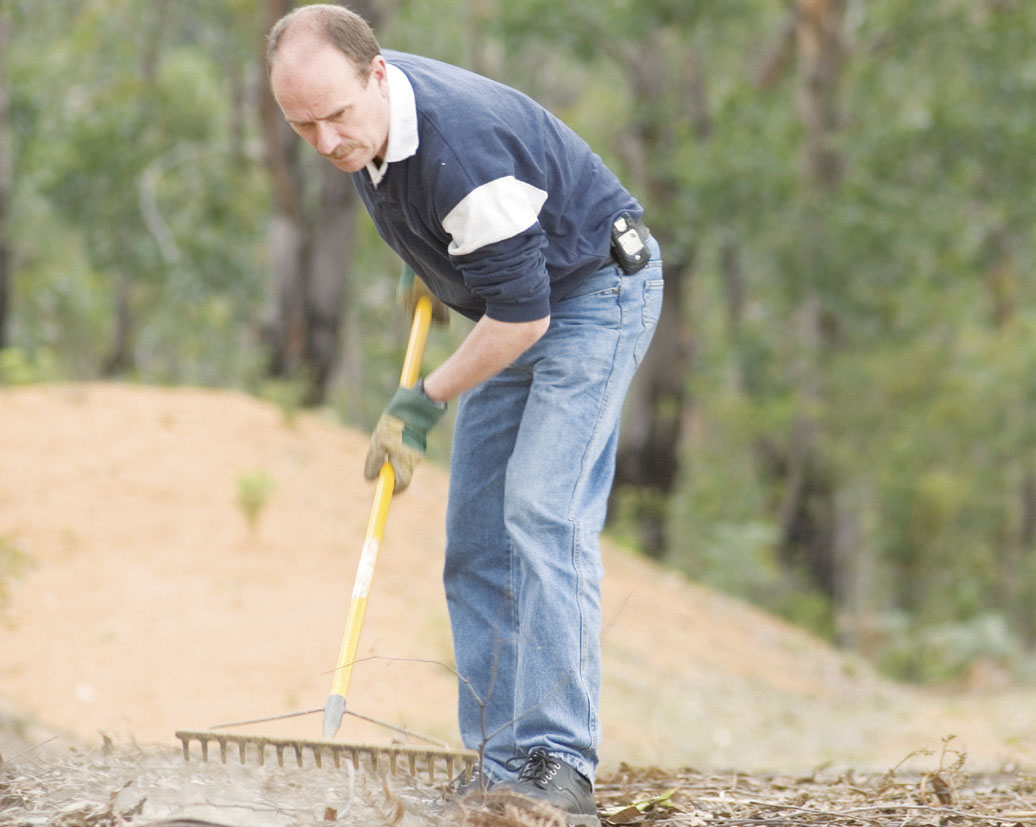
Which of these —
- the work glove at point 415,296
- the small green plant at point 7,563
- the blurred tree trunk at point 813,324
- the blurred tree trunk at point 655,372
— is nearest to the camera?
the work glove at point 415,296

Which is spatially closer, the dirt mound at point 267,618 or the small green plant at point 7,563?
the small green plant at point 7,563

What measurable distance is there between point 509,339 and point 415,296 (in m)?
0.92

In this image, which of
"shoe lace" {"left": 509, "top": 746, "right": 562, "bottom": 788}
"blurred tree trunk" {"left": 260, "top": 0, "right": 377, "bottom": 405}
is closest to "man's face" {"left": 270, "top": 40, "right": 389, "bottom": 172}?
"shoe lace" {"left": 509, "top": 746, "right": 562, "bottom": 788}

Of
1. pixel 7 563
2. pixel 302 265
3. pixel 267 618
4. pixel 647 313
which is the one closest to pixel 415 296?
pixel 647 313

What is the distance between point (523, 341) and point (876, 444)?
1474 centimetres

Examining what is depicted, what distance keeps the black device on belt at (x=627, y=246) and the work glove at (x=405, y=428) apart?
57 centimetres

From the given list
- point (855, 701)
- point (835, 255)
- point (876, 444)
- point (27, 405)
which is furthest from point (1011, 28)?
point (27, 405)

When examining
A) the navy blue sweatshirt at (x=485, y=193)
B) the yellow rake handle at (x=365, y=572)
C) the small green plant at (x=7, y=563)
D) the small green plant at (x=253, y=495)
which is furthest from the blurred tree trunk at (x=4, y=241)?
the navy blue sweatshirt at (x=485, y=193)

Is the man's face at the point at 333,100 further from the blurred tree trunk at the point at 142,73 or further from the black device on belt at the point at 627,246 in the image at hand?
the blurred tree trunk at the point at 142,73

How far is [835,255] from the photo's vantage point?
14.5 meters

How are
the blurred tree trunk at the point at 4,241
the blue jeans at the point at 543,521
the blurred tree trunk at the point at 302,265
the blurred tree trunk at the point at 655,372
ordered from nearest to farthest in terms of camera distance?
the blue jeans at the point at 543,521
the blurred tree trunk at the point at 302,265
the blurred tree trunk at the point at 4,241
the blurred tree trunk at the point at 655,372

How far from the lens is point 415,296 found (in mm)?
4004

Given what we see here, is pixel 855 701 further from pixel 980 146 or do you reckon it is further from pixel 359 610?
pixel 359 610

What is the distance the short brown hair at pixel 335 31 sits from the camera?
2982mm
